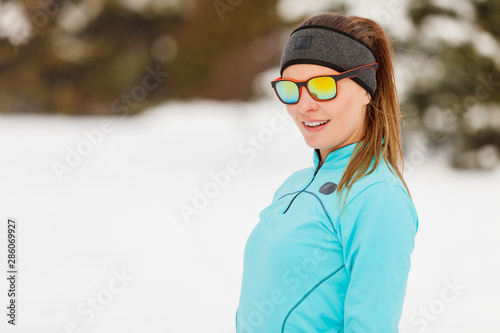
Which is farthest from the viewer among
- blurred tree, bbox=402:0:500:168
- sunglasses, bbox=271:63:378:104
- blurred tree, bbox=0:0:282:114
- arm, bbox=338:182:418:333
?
blurred tree, bbox=0:0:282:114

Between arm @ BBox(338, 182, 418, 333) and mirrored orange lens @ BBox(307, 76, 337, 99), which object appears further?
mirrored orange lens @ BBox(307, 76, 337, 99)

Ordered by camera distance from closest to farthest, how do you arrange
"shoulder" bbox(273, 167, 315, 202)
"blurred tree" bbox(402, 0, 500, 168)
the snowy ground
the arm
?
the arm
"shoulder" bbox(273, 167, 315, 202)
the snowy ground
"blurred tree" bbox(402, 0, 500, 168)

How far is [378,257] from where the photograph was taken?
0.98 m

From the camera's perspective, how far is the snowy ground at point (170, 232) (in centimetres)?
352

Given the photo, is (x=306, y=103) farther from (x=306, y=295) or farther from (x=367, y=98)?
(x=306, y=295)

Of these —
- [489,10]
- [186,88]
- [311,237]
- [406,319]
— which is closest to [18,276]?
[406,319]

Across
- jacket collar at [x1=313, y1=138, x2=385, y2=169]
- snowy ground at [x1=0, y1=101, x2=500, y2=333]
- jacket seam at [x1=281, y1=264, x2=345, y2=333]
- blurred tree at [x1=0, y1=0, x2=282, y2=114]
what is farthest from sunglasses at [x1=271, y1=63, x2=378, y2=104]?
blurred tree at [x1=0, y1=0, x2=282, y2=114]

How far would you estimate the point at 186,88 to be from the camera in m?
16.3

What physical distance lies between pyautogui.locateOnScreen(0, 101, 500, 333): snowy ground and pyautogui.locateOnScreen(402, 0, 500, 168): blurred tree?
628mm

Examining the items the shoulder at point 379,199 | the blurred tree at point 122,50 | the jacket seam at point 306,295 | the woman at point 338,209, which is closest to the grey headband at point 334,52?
the woman at point 338,209

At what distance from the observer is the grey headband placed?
1182 millimetres

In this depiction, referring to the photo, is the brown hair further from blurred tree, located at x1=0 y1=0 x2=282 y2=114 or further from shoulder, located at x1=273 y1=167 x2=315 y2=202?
blurred tree, located at x1=0 y1=0 x2=282 y2=114

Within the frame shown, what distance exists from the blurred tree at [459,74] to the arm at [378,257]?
743 centimetres

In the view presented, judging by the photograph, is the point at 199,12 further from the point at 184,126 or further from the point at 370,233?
the point at 370,233
